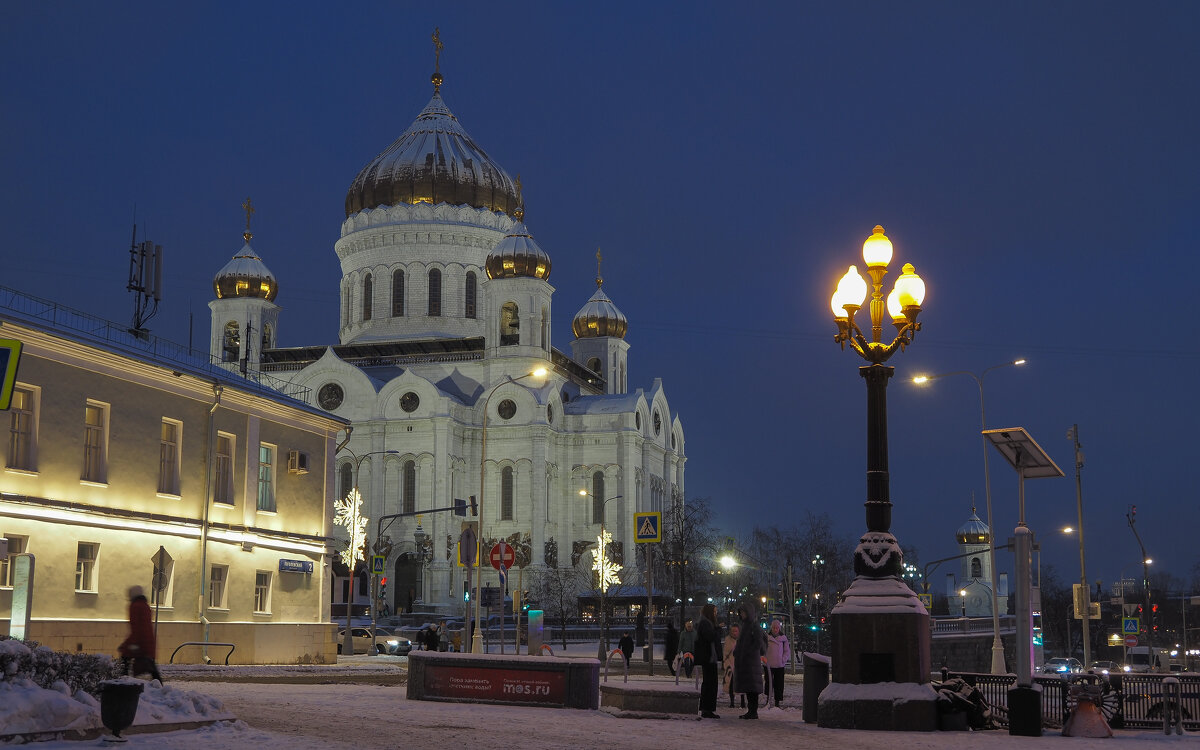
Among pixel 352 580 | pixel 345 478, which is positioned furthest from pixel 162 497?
pixel 345 478

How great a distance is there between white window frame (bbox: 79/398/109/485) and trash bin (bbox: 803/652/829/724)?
15416mm

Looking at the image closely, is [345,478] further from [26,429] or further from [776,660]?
[776,660]

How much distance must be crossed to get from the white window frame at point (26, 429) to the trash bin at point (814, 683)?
14907 mm

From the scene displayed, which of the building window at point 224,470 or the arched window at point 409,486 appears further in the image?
the arched window at point 409,486

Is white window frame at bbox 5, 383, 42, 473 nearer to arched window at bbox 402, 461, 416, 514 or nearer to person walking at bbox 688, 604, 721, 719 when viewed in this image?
person walking at bbox 688, 604, 721, 719

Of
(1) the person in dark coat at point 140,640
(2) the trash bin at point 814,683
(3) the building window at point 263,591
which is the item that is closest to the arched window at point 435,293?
(3) the building window at point 263,591

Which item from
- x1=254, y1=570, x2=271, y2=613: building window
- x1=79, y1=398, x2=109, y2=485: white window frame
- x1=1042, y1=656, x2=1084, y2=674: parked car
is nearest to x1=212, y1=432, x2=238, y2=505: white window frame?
x1=254, y1=570, x2=271, y2=613: building window

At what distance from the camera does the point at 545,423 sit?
7394cm

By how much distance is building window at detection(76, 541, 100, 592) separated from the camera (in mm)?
26719

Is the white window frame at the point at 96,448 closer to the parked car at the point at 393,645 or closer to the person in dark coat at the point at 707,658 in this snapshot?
the person in dark coat at the point at 707,658

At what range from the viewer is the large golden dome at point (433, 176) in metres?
81.3

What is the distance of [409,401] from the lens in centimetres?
7388

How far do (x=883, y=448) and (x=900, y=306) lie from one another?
75.1 inches

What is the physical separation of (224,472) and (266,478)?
2014mm
